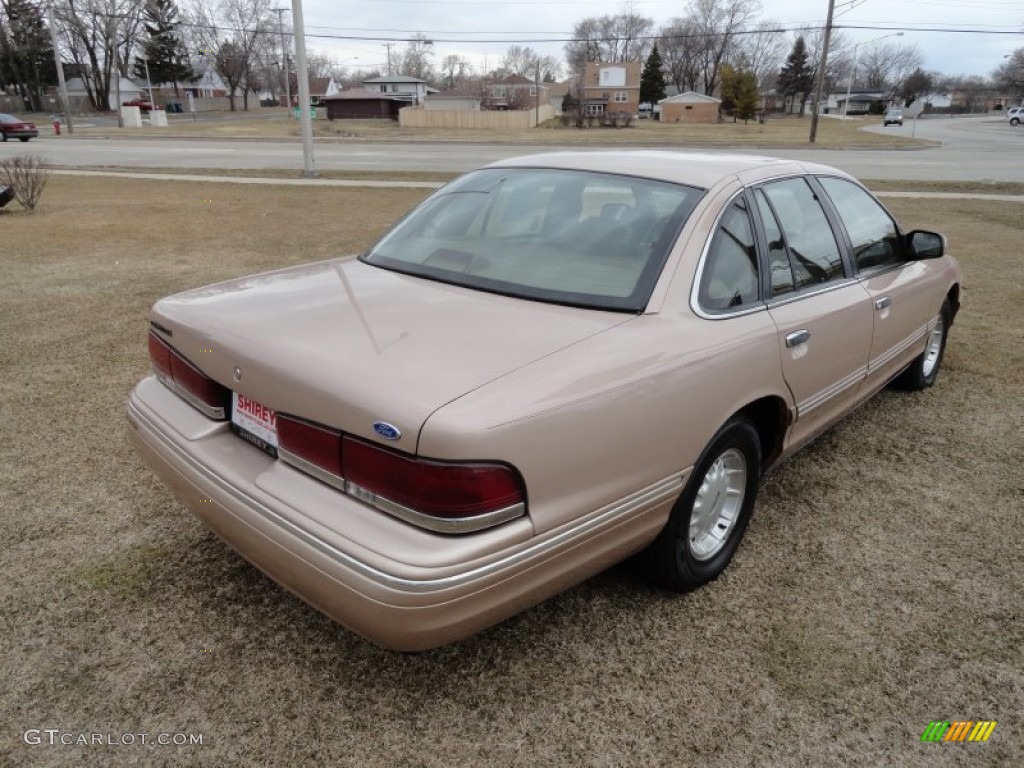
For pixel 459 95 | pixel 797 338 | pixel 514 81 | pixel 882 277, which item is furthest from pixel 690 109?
pixel 797 338

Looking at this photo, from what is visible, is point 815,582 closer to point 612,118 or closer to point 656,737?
point 656,737

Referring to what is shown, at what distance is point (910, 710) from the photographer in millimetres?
2283

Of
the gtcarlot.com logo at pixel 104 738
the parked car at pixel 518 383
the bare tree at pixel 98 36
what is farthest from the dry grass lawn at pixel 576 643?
the bare tree at pixel 98 36

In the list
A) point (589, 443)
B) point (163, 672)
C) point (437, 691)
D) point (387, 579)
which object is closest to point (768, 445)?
point (589, 443)

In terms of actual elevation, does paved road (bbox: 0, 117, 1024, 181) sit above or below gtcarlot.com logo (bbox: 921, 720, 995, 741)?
above

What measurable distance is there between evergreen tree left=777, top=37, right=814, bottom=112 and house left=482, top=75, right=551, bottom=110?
101 ft

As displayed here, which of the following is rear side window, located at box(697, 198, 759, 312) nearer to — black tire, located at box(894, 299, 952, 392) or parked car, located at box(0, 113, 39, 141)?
black tire, located at box(894, 299, 952, 392)

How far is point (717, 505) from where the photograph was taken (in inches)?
111

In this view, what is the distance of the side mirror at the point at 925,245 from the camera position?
391 centimetres

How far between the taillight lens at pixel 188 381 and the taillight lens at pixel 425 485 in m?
0.64

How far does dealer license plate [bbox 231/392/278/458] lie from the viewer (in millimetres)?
2227

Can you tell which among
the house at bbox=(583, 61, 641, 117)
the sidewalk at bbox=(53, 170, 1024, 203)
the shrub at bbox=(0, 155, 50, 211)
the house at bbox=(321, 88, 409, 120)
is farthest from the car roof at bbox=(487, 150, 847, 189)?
the house at bbox=(583, 61, 641, 117)

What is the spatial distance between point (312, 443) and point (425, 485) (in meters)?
Result: 0.42

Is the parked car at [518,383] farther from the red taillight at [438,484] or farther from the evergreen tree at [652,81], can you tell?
the evergreen tree at [652,81]
